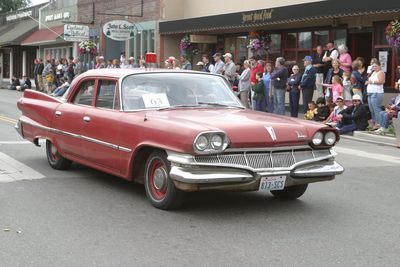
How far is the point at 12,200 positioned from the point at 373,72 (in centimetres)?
1038

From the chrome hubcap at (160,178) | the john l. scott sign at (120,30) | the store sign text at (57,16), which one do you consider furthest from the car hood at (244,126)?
the store sign text at (57,16)

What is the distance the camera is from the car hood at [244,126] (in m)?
5.91

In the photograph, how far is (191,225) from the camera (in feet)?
18.9

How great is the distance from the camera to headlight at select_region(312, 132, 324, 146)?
638cm

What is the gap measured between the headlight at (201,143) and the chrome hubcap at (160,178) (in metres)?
0.64

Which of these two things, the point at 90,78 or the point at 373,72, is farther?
the point at 373,72

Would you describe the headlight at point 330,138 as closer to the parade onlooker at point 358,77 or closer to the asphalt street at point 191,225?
the asphalt street at point 191,225

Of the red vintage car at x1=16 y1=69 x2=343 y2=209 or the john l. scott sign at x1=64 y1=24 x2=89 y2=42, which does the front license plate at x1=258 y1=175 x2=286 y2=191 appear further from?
the john l. scott sign at x1=64 y1=24 x2=89 y2=42

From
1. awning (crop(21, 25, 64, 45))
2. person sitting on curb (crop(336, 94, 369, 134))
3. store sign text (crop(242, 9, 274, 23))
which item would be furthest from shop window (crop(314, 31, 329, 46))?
awning (crop(21, 25, 64, 45))

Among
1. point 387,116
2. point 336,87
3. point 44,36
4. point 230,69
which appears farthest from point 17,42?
point 387,116

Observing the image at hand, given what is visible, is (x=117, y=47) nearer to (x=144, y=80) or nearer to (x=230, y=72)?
(x=230, y=72)

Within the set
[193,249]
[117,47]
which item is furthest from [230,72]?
[117,47]

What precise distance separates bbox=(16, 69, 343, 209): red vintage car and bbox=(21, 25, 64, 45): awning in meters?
30.0

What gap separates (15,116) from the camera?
17.1m
